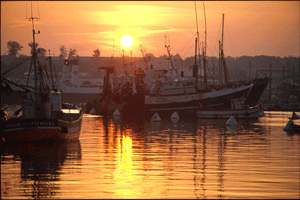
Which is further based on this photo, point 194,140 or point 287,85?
point 287,85

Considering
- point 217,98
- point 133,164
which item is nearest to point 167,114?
point 217,98

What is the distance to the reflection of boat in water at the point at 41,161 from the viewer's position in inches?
827

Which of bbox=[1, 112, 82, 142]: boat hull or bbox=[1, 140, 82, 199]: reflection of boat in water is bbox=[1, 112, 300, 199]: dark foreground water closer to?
bbox=[1, 140, 82, 199]: reflection of boat in water

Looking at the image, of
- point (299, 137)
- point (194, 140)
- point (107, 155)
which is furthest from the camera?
point (299, 137)

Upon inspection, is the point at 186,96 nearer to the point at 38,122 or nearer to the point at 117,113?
the point at 117,113

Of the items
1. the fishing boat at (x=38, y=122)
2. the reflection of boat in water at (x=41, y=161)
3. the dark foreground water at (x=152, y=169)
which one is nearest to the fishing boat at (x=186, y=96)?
the dark foreground water at (x=152, y=169)

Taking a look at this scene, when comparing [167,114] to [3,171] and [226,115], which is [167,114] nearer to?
[226,115]

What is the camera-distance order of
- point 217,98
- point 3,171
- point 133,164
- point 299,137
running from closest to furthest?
point 3,171 < point 133,164 < point 299,137 < point 217,98

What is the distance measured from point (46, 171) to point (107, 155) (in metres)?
8.06

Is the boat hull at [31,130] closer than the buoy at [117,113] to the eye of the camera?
Yes

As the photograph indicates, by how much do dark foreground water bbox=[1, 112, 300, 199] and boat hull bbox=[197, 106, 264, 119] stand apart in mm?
36324

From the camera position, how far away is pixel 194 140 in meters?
45.5

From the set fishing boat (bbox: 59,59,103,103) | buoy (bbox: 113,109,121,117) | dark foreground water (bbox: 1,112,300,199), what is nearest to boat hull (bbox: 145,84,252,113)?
buoy (bbox: 113,109,121,117)

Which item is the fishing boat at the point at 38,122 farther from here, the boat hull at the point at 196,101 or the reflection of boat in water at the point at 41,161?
A: the boat hull at the point at 196,101
